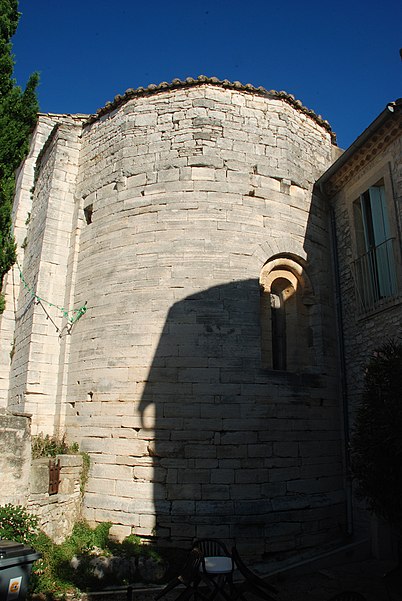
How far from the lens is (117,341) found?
8023mm

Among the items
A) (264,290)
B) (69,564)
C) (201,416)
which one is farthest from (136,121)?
(69,564)

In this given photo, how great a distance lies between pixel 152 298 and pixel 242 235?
193cm

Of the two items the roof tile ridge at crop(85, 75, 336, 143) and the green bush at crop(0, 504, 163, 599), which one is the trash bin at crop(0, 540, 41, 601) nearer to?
the green bush at crop(0, 504, 163, 599)

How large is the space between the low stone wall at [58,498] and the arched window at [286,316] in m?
3.56

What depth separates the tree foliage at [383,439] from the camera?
5445mm

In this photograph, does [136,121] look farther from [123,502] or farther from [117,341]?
[123,502]

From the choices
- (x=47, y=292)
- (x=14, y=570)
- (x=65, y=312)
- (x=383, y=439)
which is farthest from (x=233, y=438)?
(x=47, y=292)

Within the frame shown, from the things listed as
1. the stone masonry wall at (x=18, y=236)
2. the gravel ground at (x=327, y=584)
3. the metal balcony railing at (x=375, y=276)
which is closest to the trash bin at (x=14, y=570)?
the gravel ground at (x=327, y=584)

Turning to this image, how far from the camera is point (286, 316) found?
29.2 feet

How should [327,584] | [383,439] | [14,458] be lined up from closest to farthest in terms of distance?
[383,439] → [14,458] → [327,584]

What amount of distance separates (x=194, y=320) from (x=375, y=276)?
3248 millimetres

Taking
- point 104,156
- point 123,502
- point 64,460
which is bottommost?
point 123,502

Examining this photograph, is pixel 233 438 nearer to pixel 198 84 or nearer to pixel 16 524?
pixel 16 524

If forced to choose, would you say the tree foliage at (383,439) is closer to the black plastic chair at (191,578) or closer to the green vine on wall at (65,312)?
the black plastic chair at (191,578)
